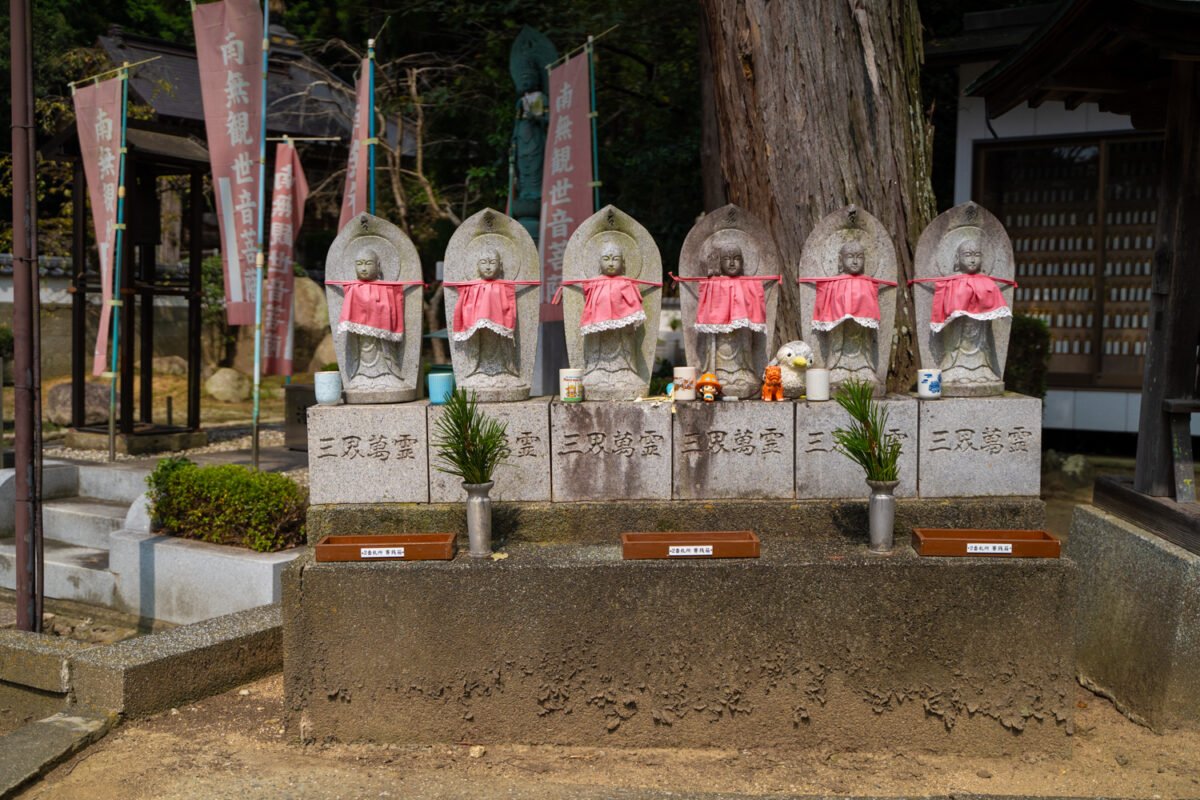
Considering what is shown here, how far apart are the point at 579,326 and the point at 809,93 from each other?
2811 mm

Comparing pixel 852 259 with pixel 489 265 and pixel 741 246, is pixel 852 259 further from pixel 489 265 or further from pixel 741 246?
pixel 489 265

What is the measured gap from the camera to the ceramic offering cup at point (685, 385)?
17.1 ft

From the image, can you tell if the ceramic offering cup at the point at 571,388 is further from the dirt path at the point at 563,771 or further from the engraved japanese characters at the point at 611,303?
the dirt path at the point at 563,771

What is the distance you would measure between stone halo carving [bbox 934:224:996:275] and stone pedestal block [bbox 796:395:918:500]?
73 centimetres

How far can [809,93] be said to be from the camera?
23.5ft

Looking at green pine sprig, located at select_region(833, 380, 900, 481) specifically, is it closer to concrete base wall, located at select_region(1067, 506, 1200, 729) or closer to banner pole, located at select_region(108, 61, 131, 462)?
concrete base wall, located at select_region(1067, 506, 1200, 729)

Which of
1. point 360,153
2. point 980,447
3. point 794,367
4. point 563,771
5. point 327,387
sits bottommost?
point 563,771

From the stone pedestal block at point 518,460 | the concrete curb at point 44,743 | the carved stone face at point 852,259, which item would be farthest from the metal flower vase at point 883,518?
the concrete curb at point 44,743

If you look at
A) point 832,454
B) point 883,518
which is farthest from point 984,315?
point 883,518

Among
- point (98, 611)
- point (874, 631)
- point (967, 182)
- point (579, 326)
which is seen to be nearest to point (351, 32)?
point (967, 182)

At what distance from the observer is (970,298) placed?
207 inches

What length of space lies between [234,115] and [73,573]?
3.94 meters

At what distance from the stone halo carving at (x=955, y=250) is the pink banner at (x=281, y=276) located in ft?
20.7

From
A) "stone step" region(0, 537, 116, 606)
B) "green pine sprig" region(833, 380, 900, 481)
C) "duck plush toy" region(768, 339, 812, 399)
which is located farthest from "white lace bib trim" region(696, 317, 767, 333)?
"stone step" region(0, 537, 116, 606)
